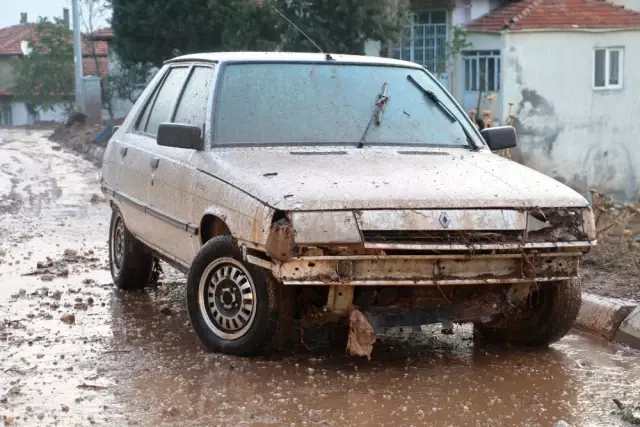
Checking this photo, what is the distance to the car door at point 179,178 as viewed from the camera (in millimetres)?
6965

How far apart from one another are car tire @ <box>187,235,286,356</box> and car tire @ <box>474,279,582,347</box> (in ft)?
4.61

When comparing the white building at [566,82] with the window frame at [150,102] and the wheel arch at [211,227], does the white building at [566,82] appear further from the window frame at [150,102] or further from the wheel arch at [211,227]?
the wheel arch at [211,227]

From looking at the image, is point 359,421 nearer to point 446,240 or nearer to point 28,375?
point 446,240

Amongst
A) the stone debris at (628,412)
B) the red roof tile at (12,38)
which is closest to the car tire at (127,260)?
the stone debris at (628,412)

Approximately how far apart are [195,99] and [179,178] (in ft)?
1.97

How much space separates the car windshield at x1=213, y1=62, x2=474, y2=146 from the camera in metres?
6.93

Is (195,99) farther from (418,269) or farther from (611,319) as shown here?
(611,319)

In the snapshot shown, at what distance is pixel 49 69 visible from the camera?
5406cm

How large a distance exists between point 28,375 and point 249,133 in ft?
6.33

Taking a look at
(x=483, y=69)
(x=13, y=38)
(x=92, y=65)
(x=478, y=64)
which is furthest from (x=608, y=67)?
(x=13, y=38)

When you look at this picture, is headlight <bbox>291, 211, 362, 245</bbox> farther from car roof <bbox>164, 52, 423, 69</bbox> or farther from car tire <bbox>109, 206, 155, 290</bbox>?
car tire <bbox>109, 206, 155, 290</bbox>

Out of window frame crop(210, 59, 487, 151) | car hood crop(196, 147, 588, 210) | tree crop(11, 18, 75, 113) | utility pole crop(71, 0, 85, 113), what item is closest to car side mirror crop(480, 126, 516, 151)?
window frame crop(210, 59, 487, 151)

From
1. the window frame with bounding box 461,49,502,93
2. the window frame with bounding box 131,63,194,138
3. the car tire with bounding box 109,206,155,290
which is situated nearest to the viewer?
the window frame with bounding box 131,63,194,138

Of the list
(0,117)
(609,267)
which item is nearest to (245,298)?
(609,267)
